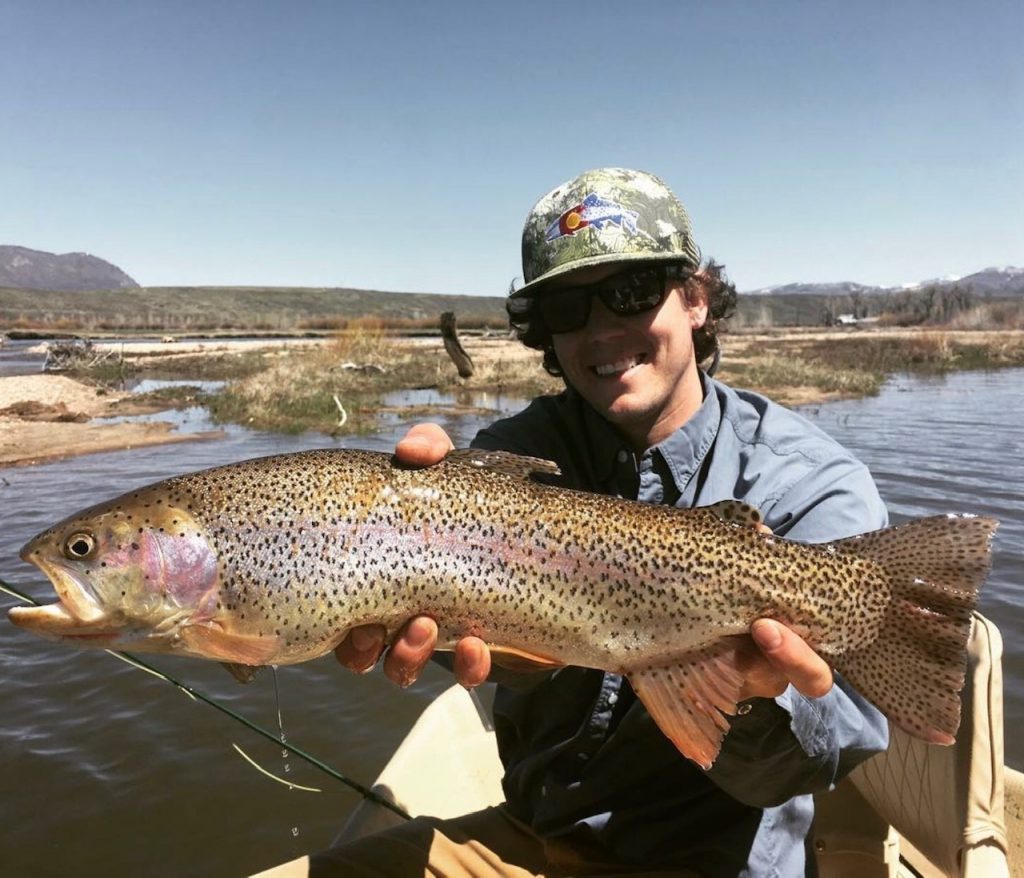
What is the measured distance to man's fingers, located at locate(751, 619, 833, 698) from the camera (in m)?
2.63

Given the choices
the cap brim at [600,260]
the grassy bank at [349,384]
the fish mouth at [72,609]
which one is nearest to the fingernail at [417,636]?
the fish mouth at [72,609]

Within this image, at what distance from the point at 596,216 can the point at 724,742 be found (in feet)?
7.63

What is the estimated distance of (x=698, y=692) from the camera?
110 inches

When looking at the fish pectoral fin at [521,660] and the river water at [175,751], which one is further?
the river water at [175,751]

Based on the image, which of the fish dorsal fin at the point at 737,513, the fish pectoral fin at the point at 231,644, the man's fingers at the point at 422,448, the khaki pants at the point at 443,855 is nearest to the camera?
the fish pectoral fin at the point at 231,644

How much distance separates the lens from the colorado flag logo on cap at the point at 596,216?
Result: 3648 millimetres

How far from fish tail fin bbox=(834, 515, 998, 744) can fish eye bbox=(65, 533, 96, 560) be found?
2.75m

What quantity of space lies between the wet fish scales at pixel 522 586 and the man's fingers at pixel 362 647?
63mm

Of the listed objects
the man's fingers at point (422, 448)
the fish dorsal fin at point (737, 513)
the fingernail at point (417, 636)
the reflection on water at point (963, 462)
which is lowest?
the reflection on water at point (963, 462)

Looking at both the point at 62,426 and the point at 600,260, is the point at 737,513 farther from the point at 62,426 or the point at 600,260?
the point at 62,426

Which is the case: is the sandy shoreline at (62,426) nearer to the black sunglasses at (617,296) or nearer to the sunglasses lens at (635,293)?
the black sunglasses at (617,296)

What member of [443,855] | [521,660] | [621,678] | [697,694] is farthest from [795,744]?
[443,855]

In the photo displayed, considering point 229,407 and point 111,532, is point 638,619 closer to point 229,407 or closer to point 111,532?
point 111,532

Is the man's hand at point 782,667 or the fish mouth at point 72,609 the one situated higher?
the fish mouth at point 72,609
